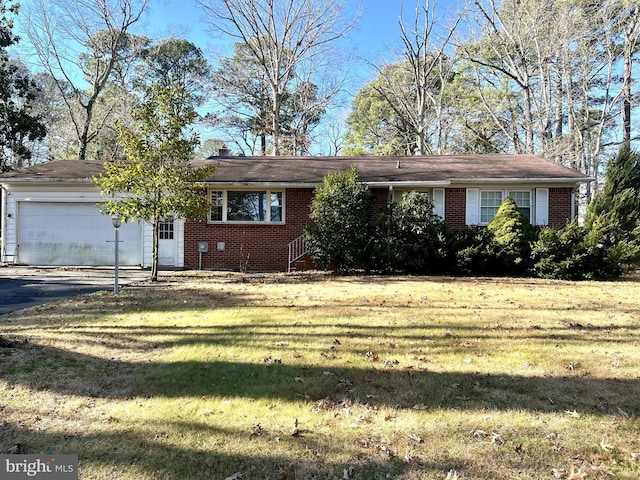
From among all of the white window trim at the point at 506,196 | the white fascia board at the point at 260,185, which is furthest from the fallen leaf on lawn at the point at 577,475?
the white window trim at the point at 506,196

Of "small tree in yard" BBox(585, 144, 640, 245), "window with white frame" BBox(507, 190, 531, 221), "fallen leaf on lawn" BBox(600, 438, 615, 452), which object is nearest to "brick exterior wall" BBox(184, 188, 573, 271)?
"window with white frame" BBox(507, 190, 531, 221)

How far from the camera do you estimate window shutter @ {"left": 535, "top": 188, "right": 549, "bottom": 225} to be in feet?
41.9

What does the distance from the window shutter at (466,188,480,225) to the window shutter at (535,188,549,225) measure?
5.97ft

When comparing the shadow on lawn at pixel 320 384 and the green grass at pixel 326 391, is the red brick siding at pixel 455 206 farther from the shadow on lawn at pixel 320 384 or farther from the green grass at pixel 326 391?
the shadow on lawn at pixel 320 384

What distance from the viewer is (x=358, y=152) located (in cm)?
2936

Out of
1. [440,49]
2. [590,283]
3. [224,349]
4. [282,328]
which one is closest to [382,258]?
[590,283]

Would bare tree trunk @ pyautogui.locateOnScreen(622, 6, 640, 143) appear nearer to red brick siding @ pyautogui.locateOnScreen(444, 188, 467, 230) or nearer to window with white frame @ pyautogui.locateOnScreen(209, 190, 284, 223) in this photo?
red brick siding @ pyautogui.locateOnScreen(444, 188, 467, 230)

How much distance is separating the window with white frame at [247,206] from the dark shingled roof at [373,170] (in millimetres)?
533

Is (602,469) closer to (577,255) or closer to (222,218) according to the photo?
(577,255)

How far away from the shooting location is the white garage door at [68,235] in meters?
13.1

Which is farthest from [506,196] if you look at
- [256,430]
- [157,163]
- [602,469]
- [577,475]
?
[256,430]

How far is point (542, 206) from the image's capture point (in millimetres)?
12812

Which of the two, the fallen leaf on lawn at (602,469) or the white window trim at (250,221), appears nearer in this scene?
the fallen leaf on lawn at (602,469)

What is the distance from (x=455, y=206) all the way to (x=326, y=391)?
35.6 feet
